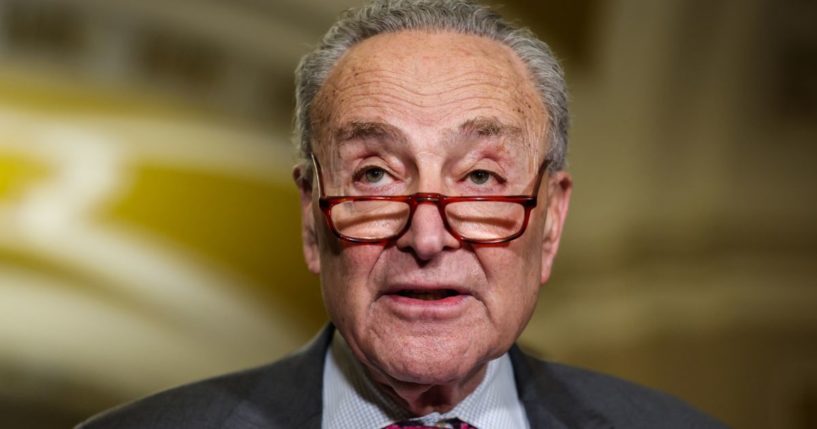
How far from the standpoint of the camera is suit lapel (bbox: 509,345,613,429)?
2.04 metres

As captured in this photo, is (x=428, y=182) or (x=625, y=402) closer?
(x=428, y=182)

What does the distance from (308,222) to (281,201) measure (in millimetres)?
1759

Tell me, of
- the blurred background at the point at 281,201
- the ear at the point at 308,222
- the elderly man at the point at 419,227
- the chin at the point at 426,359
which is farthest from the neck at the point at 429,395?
the blurred background at the point at 281,201

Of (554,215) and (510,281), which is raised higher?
(554,215)

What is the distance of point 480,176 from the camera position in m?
1.83

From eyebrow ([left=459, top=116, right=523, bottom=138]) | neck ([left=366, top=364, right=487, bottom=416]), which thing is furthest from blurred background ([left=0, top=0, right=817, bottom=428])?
eyebrow ([left=459, top=116, right=523, bottom=138])

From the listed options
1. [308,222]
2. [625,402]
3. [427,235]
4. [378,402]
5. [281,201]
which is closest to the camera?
[427,235]

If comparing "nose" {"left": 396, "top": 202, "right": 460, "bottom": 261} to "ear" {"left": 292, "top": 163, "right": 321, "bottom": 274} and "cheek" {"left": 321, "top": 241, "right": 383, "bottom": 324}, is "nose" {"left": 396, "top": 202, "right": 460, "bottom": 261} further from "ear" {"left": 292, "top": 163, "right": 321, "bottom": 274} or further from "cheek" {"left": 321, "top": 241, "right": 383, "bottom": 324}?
"ear" {"left": 292, "top": 163, "right": 321, "bottom": 274}

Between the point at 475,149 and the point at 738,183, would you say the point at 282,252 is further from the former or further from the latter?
the point at 475,149

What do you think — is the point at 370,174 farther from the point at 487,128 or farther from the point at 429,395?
the point at 429,395

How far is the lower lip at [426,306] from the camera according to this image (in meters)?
1.75

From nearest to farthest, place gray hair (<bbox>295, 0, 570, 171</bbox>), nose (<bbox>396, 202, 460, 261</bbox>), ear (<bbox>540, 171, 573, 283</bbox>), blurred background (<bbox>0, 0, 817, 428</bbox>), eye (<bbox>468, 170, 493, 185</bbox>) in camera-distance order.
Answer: nose (<bbox>396, 202, 460, 261</bbox>) < eye (<bbox>468, 170, 493, 185</bbox>) < gray hair (<bbox>295, 0, 570, 171</bbox>) < ear (<bbox>540, 171, 573, 283</bbox>) < blurred background (<bbox>0, 0, 817, 428</bbox>)

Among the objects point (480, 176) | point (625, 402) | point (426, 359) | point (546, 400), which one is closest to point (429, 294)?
point (426, 359)

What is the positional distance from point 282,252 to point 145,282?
0.49m
